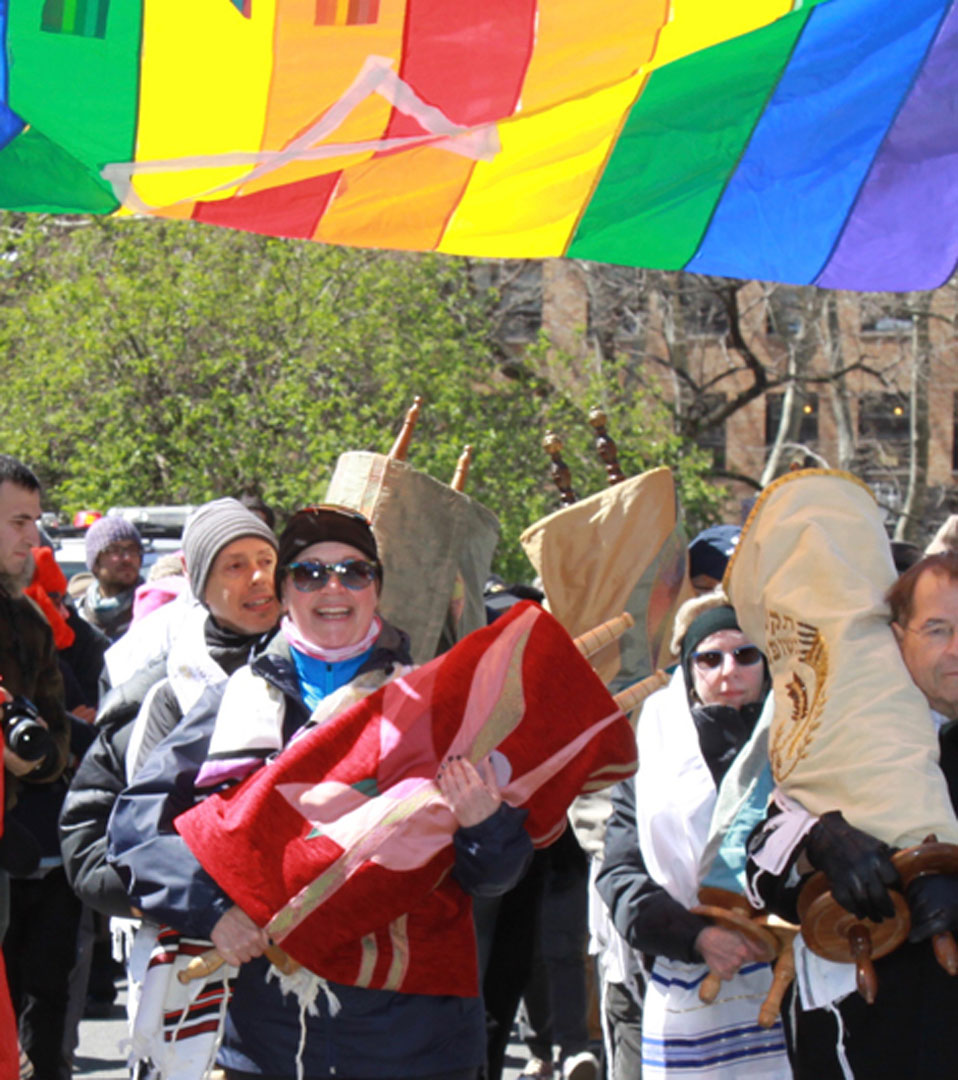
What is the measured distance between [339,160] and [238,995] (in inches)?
78.1

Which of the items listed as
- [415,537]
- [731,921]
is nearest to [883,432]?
[415,537]

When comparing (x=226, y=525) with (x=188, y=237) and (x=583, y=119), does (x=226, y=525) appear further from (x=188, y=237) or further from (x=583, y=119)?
(x=188, y=237)

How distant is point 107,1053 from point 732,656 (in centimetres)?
398

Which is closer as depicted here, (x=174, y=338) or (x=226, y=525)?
(x=226, y=525)

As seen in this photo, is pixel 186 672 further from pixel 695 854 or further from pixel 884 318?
pixel 884 318

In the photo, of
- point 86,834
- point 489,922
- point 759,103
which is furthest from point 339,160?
point 489,922

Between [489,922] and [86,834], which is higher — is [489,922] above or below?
below

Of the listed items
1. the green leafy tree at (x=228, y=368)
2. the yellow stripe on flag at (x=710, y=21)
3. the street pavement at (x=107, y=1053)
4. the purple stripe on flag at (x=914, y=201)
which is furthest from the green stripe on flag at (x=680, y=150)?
the green leafy tree at (x=228, y=368)

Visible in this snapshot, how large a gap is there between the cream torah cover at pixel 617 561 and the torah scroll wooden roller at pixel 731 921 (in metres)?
1.61

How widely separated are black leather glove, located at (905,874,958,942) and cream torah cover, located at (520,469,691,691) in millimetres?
2592

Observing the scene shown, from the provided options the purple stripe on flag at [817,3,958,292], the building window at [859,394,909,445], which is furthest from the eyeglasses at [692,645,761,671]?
the building window at [859,394,909,445]

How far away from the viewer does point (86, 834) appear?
3938 mm

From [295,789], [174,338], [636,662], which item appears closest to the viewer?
[295,789]

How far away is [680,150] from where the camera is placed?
13.1ft
